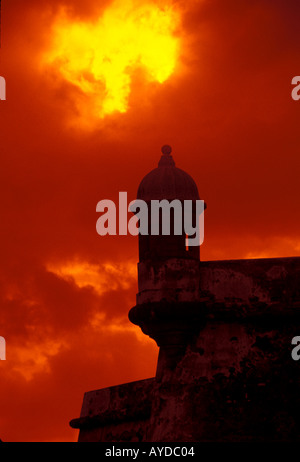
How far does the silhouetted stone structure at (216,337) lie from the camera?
13.3 metres

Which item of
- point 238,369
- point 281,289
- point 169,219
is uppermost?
point 169,219

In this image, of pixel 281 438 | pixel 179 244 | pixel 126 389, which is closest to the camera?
pixel 281 438

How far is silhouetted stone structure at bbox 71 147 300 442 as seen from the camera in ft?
43.7

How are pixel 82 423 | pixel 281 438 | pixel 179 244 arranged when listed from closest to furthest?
pixel 281 438, pixel 179 244, pixel 82 423

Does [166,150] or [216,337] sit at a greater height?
[166,150]

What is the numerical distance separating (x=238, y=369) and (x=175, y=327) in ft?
3.33

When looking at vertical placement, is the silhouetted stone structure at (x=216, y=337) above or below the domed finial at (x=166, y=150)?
below

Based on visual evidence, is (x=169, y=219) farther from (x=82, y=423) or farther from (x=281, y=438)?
(x=82, y=423)

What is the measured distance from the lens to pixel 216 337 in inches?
543

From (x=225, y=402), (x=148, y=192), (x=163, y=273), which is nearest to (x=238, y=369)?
(x=225, y=402)

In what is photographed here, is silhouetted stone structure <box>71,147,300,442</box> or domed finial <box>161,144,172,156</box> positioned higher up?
domed finial <box>161,144,172,156</box>

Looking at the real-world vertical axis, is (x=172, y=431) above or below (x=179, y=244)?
below
